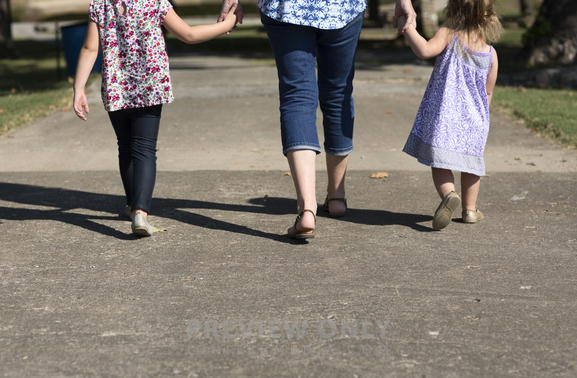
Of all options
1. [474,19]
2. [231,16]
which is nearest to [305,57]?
[231,16]

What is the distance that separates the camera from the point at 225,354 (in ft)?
7.41

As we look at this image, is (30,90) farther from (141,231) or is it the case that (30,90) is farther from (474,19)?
(474,19)

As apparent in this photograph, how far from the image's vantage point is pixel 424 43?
3.65 meters

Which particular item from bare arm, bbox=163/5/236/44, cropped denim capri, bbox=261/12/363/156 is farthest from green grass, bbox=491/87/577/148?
bare arm, bbox=163/5/236/44

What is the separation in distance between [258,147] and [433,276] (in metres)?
3.44

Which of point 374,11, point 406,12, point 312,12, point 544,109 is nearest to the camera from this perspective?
point 312,12

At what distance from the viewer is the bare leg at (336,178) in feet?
13.1

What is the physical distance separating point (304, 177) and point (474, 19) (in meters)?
1.40

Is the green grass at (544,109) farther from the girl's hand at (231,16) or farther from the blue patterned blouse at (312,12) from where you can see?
the girl's hand at (231,16)

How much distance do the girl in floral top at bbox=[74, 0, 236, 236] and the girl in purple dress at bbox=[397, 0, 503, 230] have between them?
49.7 inches

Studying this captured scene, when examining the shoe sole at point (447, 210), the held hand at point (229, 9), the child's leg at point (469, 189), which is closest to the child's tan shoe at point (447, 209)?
the shoe sole at point (447, 210)

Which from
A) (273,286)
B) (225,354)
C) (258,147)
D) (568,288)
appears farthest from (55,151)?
(568,288)

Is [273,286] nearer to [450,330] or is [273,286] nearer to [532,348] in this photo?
[450,330]

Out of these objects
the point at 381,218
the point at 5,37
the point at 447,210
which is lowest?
the point at 5,37
